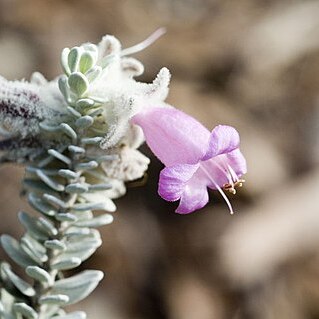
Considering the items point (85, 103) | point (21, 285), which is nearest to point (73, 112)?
point (85, 103)

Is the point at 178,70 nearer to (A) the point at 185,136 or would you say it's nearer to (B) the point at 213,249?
(B) the point at 213,249

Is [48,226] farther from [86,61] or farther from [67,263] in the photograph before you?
[86,61]

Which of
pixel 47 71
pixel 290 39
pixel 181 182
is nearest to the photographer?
pixel 181 182

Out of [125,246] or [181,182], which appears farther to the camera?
[125,246]

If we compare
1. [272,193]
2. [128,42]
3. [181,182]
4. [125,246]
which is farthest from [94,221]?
[128,42]

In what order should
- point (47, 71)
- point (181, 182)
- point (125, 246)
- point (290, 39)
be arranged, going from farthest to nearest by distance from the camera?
point (290, 39)
point (47, 71)
point (125, 246)
point (181, 182)

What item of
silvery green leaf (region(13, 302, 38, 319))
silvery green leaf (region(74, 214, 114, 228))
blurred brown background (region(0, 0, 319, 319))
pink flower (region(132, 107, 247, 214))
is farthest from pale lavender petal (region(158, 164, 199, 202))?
blurred brown background (region(0, 0, 319, 319))
